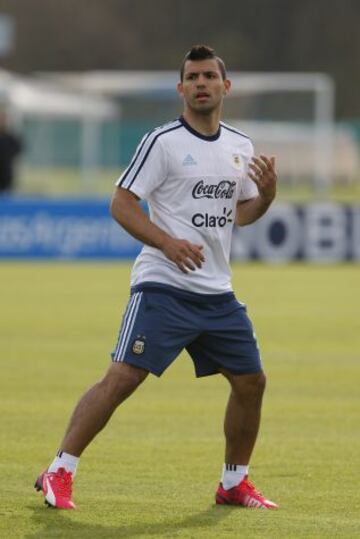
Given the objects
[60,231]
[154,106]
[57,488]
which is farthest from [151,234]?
[154,106]

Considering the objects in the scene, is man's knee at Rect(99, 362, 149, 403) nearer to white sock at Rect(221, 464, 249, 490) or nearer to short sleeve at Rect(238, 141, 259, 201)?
white sock at Rect(221, 464, 249, 490)

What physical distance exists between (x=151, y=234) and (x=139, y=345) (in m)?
0.56

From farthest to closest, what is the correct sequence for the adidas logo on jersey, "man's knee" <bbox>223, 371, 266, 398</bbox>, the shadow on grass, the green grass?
"man's knee" <bbox>223, 371, 266, 398</bbox>, the adidas logo on jersey, the green grass, the shadow on grass

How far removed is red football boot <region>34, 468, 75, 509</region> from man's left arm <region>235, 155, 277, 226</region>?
1.66m

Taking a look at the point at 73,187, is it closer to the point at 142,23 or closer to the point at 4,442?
the point at 142,23

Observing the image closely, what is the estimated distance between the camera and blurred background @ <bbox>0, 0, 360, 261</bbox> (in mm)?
28812

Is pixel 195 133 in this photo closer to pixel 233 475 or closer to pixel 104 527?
pixel 233 475

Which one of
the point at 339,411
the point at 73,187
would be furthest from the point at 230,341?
the point at 73,187

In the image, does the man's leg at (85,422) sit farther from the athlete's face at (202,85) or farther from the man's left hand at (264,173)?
the athlete's face at (202,85)

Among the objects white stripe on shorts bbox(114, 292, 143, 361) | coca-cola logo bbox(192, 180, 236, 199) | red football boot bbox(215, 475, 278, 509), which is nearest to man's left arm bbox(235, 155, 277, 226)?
coca-cola logo bbox(192, 180, 236, 199)

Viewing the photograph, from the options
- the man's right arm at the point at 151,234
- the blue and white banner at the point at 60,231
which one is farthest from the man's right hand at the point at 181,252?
the blue and white banner at the point at 60,231

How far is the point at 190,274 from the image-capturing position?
28.7ft

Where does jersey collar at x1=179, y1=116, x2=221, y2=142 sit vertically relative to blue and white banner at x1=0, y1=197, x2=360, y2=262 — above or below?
above

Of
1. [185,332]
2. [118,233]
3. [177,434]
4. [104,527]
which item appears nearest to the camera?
[104,527]
